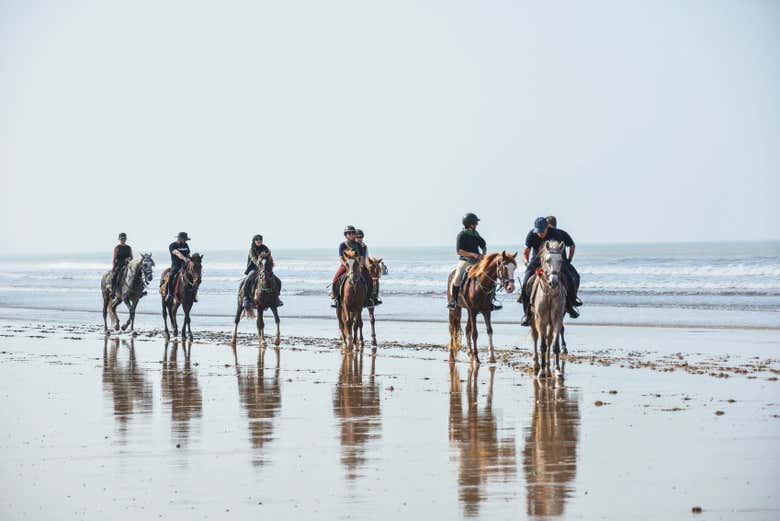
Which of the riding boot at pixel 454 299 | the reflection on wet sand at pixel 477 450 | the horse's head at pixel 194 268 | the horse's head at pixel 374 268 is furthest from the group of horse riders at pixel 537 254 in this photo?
the horse's head at pixel 194 268

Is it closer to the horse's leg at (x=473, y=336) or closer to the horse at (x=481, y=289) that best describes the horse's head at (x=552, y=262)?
the horse at (x=481, y=289)

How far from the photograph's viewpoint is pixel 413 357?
20688mm

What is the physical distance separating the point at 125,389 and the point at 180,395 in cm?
115

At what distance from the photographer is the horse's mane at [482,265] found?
18.4 m

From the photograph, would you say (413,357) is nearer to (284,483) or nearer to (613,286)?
(284,483)

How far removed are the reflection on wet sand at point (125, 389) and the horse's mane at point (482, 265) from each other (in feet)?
18.4

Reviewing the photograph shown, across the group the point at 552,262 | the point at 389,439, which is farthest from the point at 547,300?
the point at 389,439

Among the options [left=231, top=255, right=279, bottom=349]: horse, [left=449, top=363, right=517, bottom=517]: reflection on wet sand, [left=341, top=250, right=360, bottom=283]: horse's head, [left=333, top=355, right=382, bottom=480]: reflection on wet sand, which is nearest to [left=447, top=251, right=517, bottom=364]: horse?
[left=333, top=355, right=382, bottom=480]: reflection on wet sand

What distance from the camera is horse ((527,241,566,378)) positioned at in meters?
16.0

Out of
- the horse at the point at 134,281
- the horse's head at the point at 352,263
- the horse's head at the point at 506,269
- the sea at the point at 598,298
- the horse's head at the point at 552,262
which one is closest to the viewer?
the horse's head at the point at 552,262

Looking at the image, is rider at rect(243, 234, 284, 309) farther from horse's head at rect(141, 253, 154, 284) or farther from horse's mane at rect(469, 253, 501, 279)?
horse's mane at rect(469, 253, 501, 279)

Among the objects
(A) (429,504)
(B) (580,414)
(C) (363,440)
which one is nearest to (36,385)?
(C) (363,440)

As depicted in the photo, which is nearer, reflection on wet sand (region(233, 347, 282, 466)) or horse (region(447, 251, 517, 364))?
reflection on wet sand (region(233, 347, 282, 466))

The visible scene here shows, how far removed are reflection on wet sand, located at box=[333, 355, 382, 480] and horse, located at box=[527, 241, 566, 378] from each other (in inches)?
99.8
